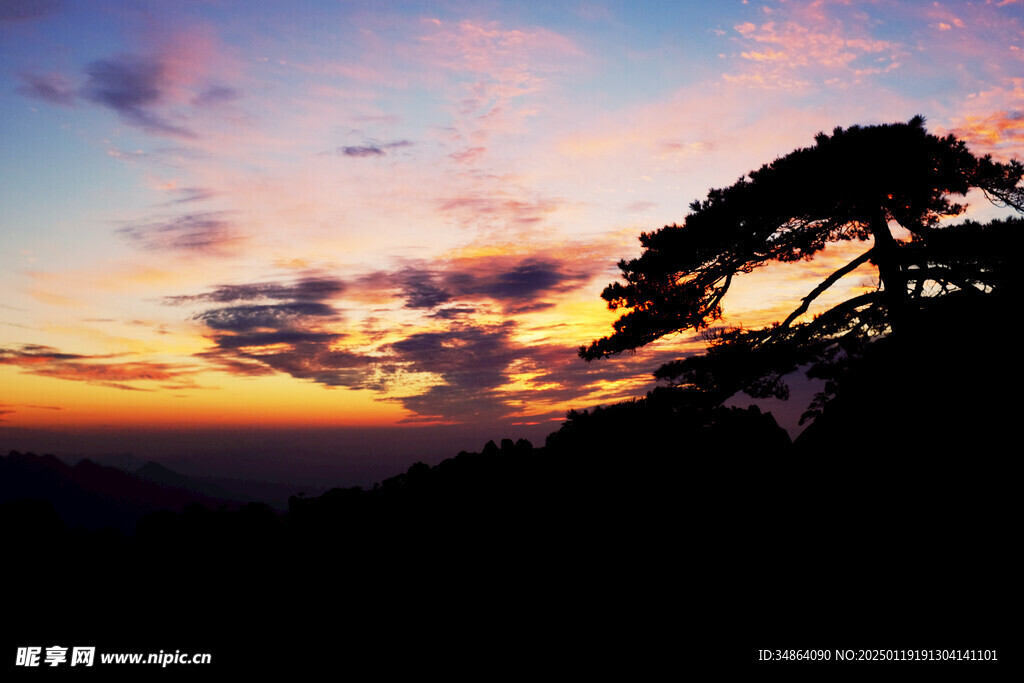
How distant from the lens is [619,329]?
1463cm

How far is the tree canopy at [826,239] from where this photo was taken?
39.4 feet

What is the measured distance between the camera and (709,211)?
44.5 ft

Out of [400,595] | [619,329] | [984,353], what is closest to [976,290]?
[984,353]

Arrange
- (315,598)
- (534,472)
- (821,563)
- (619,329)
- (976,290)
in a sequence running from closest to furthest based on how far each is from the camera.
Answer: (821,563), (315,598), (534,472), (976,290), (619,329)

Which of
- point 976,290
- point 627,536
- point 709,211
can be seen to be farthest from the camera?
point 709,211

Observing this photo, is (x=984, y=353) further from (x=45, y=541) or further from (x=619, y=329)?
(x=45, y=541)

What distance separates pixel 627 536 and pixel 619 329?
688 cm

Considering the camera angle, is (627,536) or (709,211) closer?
(627,536)

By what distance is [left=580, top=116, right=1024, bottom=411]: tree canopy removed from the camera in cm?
1202

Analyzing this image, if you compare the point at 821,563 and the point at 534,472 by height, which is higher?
the point at 534,472

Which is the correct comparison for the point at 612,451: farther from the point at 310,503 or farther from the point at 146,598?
the point at 146,598

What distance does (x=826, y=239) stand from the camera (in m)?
13.9

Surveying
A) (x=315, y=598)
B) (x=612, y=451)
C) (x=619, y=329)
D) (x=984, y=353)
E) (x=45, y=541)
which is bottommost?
(x=315, y=598)

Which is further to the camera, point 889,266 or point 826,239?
point 826,239
